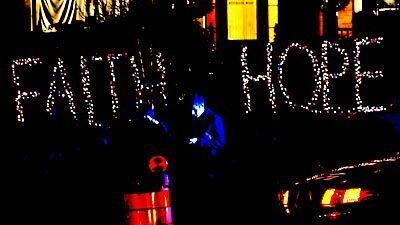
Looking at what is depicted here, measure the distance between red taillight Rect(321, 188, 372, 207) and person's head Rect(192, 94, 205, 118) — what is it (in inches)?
161

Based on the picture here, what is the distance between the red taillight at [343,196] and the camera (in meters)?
7.58

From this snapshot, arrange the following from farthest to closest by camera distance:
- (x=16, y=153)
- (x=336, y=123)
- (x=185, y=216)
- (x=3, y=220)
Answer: (x=336, y=123), (x=16, y=153), (x=3, y=220), (x=185, y=216)

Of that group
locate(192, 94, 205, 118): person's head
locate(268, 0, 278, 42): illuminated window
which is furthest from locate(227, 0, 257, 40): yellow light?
locate(192, 94, 205, 118): person's head

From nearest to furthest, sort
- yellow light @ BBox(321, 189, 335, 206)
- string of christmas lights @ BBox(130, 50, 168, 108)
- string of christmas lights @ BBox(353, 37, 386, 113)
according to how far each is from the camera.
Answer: yellow light @ BBox(321, 189, 335, 206) < string of christmas lights @ BBox(130, 50, 168, 108) < string of christmas lights @ BBox(353, 37, 386, 113)

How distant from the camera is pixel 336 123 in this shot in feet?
46.1

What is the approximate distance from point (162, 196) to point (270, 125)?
3494 millimetres

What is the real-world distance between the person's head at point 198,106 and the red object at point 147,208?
5.75ft

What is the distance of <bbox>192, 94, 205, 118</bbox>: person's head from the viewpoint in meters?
11.9

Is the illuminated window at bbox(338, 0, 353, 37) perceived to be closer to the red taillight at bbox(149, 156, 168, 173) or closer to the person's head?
the person's head

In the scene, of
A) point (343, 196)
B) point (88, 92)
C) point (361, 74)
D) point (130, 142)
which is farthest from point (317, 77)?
point (343, 196)

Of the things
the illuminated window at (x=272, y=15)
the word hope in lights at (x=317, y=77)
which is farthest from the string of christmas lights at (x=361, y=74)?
the illuminated window at (x=272, y=15)

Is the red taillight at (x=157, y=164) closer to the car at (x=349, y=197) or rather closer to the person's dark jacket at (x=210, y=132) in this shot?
the person's dark jacket at (x=210, y=132)

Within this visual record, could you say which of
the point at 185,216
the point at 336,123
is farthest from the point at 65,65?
the point at 336,123

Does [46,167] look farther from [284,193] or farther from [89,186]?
[284,193]
